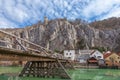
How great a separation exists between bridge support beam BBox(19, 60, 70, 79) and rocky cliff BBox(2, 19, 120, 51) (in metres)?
94.7

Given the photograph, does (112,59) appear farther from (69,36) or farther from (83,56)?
(69,36)

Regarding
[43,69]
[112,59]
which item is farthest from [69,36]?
[43,69]

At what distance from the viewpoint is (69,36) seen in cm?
13462

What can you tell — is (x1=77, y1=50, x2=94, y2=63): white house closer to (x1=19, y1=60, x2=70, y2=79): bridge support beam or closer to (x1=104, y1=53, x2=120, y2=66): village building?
(x1=104, y1=53, x2=120, y2=66): village building

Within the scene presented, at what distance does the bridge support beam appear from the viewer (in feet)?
104

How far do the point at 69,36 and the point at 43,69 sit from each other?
10248 centimetres

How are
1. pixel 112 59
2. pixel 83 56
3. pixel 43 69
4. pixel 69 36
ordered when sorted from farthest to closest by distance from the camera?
pixel 69 36, pixel 83 56, pixel 112 59, pixel 43 69

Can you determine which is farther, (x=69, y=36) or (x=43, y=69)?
(x=69, y=36)

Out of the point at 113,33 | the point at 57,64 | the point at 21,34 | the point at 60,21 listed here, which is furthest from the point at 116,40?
the point at 57,64

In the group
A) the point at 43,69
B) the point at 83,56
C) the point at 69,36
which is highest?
the point at 69,36

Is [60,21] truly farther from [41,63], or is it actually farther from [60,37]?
[41,63]

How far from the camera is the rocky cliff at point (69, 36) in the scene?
13162 centimetres

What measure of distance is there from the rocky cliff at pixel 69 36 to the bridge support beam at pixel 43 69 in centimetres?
9468

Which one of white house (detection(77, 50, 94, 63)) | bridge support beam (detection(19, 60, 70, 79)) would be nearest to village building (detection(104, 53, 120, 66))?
white house (detection(77, 50, 94, 63))
